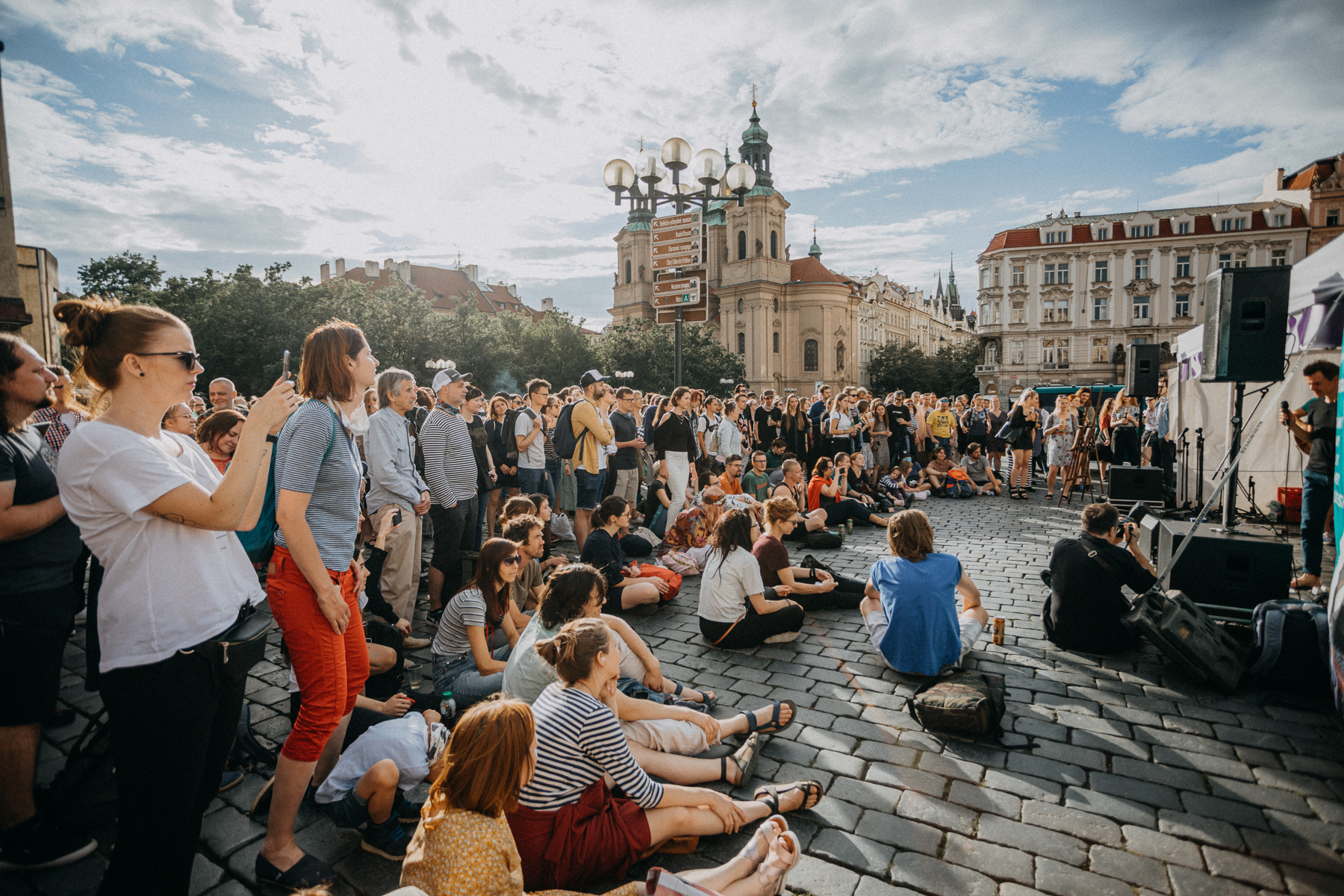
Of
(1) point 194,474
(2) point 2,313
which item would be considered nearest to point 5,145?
(2) point 2,313

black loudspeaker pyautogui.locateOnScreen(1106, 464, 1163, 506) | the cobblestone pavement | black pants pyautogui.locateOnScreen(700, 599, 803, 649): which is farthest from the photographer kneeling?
black loudspeaker pyautogui.locateOnScreen(1106, 464, 1163, 506)

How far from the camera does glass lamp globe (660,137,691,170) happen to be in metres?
9.95

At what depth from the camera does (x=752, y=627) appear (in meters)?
5.21

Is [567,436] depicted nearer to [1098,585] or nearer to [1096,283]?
[1098,585]

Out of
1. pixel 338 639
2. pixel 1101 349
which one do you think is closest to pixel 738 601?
pixel 338 639

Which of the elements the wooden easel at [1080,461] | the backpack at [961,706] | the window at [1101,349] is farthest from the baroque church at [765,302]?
the backpack at [961,706]

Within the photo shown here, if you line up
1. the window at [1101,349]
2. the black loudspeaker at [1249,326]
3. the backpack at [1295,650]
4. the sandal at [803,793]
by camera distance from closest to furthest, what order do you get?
the sandal at [803,793], the backpack at [1295,650], the black loudspeaker at [1249,326], the window at [1101,349]

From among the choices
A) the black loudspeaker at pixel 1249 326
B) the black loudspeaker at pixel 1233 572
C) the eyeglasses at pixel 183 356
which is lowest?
the black loudspeaker at pixel 1233 572

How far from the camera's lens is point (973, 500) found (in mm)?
12703

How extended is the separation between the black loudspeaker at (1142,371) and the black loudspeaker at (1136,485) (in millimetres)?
2365

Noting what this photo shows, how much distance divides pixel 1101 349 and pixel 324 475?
2789 inches

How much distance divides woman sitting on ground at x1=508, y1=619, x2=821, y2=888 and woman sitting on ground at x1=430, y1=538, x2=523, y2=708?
1.44m

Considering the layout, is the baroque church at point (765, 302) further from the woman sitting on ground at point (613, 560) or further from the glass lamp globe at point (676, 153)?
the woman sitting on ground at point (613, 560)

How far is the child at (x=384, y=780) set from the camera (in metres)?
2.90
